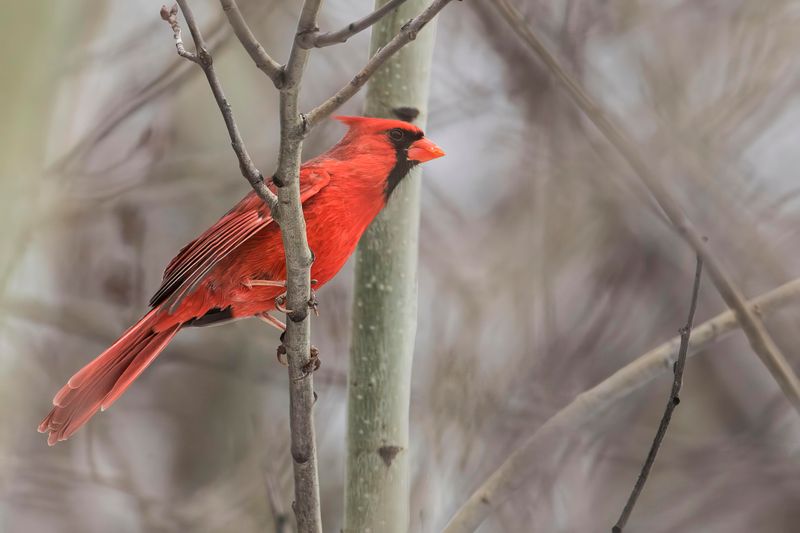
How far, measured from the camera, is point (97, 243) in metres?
5.04

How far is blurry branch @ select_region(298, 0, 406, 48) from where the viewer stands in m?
1.58

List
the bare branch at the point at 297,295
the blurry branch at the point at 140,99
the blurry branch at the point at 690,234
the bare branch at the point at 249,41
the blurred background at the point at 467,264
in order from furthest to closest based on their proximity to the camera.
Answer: the blurry branch at the point at 140,99 < the blurred background at the point at 467,264 < the blurry branch at the point at 690,234 < the bare branch at the point at 297,295 < the bare branch at the point at 249,41

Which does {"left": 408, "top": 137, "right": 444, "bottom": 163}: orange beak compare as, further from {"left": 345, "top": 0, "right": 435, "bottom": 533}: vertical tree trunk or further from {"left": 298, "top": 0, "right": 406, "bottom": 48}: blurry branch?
{"left": 298, "top": 0, "right": 406, "bottom": 48}: blurry branch

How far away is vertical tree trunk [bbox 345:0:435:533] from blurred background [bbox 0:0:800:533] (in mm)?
609

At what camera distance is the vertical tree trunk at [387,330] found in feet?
8.18

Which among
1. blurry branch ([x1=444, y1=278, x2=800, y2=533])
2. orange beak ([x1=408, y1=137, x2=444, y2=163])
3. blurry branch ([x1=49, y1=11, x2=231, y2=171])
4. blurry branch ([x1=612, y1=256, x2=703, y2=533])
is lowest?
blurry branch ([x1=612, y1=256, x2=703, y2=533])

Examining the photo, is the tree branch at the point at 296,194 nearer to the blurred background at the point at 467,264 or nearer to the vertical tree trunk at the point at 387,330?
the vertical tree trunk at the point at 387,330

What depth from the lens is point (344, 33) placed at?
161cm

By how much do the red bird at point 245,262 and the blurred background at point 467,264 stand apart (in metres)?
0.70

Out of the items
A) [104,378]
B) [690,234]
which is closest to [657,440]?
[690,234]

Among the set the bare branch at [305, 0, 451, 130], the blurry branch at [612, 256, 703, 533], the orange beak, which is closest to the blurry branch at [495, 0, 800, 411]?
the blurry branch at [612, 256, 703, 533]

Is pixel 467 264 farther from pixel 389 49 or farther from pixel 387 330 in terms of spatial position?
pixel 389 49

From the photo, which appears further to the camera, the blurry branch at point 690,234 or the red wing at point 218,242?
the red wing at point 218,242

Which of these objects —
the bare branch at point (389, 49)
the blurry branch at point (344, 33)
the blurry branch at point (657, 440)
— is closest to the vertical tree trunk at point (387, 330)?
the blurry branch at point (657, 440)
